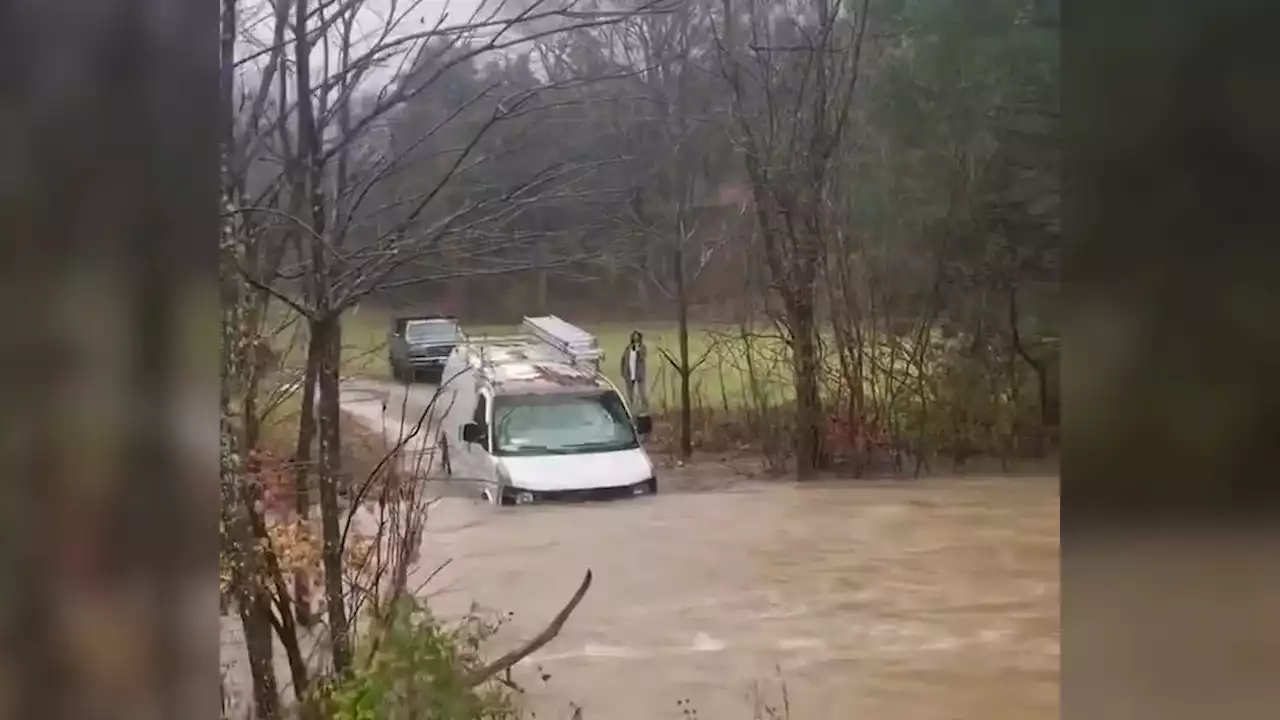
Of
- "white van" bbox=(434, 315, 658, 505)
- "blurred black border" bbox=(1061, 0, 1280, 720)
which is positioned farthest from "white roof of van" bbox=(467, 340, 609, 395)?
"blurred black border" bbox=(1061, 0, 1280, 720)

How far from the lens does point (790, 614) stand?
1.19m

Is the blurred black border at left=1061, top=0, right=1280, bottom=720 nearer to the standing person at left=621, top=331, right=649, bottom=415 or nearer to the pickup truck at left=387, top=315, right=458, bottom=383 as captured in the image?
the standing person at left=621, top=331, right=649, bottom=415

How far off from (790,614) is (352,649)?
0.48 metres

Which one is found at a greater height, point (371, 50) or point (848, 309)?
point (371, 50)

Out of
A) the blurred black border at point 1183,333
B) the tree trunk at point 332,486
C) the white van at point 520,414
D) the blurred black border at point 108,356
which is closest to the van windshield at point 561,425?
the white van at point 520,414

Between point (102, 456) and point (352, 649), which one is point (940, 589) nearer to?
point (352, 649)

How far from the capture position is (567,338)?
1208mm

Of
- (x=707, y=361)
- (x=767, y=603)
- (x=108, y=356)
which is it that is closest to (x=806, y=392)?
(x=707, y=361)

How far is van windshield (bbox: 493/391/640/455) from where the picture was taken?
3.99 ft

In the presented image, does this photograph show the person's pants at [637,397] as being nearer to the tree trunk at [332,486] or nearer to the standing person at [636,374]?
the standing person at [636,374]

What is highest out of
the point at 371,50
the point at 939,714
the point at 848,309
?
the point at 371,50

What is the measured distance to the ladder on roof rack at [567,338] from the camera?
1192 mm

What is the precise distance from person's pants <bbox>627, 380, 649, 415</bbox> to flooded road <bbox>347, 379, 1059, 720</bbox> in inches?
4.0

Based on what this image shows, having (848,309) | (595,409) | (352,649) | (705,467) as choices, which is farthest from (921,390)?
(352,649)
